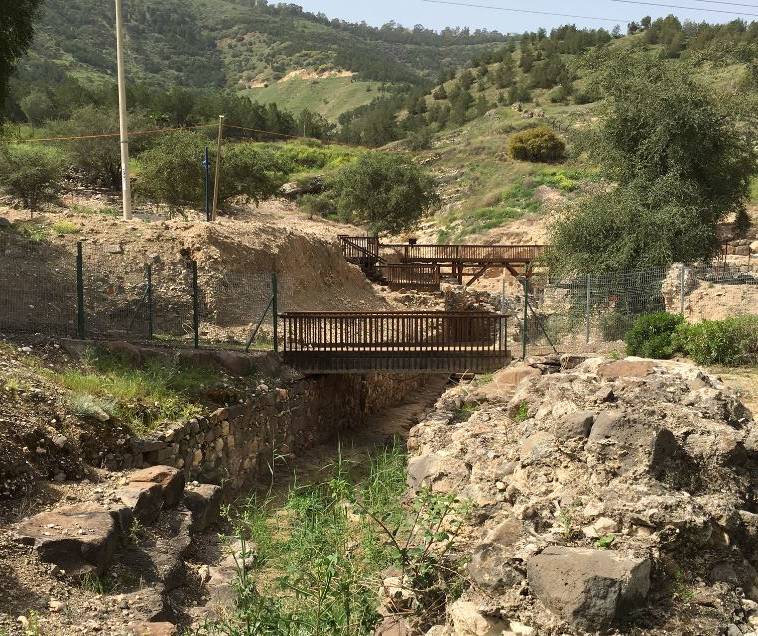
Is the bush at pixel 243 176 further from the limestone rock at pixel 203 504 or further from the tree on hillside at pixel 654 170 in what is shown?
the limestone rock at pixel 203 504

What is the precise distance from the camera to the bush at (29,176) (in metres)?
32.5

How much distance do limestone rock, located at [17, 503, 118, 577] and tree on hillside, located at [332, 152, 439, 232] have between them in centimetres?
3469

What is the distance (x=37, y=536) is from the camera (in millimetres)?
7754

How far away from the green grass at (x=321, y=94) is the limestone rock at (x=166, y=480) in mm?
92921

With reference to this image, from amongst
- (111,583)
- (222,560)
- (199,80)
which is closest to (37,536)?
(111,583)

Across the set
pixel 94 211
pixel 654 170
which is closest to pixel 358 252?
pixel 94 211

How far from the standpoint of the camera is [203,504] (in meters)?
10.5

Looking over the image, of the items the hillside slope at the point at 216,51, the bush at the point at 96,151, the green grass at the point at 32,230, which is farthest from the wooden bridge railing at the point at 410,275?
the hillside slope at the point at 216,51

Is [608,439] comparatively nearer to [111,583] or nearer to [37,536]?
[111,583]

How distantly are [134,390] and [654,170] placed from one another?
19.7 meters

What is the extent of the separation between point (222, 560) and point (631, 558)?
5.30 m

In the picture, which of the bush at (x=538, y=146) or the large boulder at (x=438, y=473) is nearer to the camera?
the large boulder at (x=438, y=473)

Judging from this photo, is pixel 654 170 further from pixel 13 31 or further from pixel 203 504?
pixel 203 504

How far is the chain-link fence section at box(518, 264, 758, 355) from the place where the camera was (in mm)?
17781
